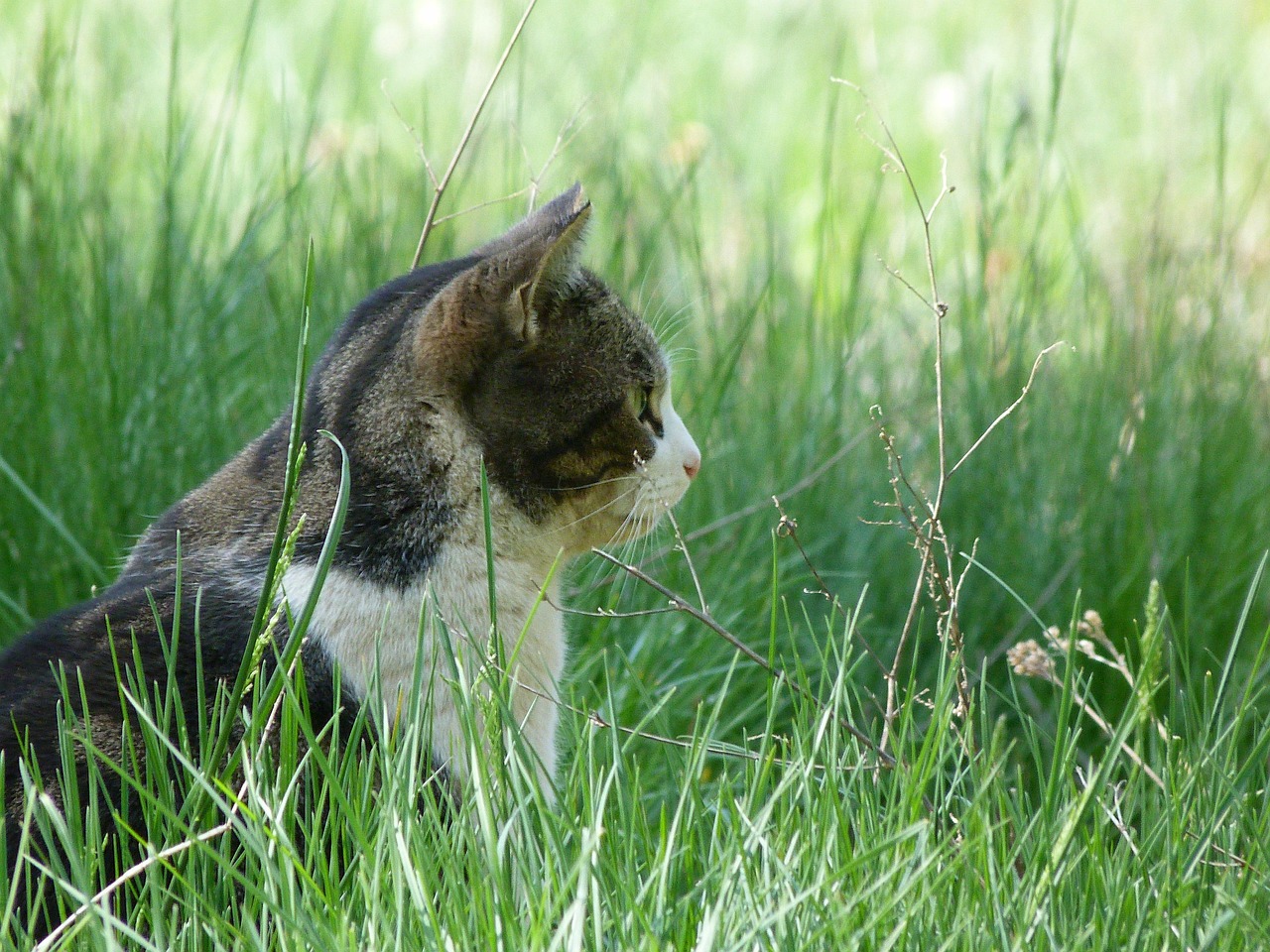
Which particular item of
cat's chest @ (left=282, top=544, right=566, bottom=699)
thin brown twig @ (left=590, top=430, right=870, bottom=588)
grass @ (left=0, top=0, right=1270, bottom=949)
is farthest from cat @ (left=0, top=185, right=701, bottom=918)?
thin brown twig @ (left=590, top=430, right=870, bottom=588)

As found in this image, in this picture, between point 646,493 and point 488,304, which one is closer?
point 488,304

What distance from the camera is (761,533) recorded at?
251 cm

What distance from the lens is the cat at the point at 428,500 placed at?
4.84 feet

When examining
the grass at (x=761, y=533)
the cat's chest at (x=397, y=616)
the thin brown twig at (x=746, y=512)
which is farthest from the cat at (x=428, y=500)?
the thin brown twig at (x=746, y=512)

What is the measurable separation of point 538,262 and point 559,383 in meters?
0.17

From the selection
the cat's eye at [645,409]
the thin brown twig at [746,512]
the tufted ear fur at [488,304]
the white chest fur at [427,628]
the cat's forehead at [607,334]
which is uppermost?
the tufted ear fur at [488,304]

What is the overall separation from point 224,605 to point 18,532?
2.77 feet

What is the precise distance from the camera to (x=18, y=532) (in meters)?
2.17

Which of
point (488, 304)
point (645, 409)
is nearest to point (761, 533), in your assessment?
point (645, 409)

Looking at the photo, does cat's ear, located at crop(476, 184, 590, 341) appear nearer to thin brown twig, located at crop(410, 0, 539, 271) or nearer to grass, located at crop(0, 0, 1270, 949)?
thin brown twig, located at crop(410, 0, 539, 271)

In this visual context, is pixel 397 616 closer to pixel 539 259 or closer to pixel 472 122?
pixel 539 259

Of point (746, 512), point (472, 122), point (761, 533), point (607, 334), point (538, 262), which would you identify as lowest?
point (761, 533)

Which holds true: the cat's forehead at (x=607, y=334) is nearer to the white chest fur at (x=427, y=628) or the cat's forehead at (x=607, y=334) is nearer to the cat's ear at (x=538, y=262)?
the cat's ear at (x=538, y=262)

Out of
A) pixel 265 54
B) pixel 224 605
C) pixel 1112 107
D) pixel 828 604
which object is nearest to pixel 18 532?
pixel 224 605
